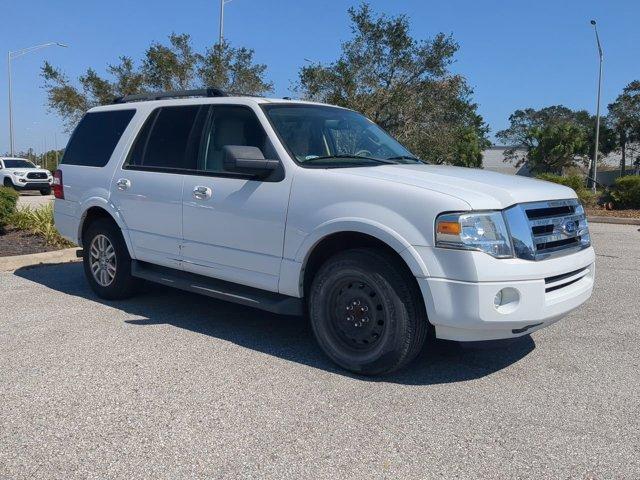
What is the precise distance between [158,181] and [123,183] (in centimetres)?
56

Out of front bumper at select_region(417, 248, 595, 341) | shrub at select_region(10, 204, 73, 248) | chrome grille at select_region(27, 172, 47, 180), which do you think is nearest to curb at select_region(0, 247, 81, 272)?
shrub at select_region(10, 204, 73, 248)

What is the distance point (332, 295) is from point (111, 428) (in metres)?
1.68

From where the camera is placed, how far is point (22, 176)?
28.5m

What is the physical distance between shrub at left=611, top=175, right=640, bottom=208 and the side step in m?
16.6

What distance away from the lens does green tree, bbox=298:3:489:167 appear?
60.0 feet

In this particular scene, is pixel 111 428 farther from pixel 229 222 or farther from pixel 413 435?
pixel 229 222

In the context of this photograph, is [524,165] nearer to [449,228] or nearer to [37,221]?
[37,221]

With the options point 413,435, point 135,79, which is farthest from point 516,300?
point 135,79

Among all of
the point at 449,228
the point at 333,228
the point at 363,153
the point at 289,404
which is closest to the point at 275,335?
the point at 333,228

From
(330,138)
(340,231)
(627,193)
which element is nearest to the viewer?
(340,231)

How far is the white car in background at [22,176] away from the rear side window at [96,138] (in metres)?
23.7

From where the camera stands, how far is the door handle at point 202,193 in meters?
5.25

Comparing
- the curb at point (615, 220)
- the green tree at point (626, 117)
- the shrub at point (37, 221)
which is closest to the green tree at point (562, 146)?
the green tree at point (626, 117)

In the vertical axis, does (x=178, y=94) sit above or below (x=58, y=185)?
above
